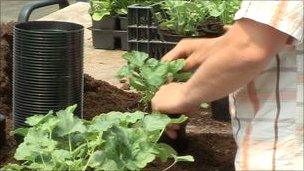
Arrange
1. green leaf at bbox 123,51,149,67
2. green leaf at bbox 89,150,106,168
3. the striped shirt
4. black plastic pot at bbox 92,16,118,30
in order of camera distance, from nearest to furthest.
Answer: the striped shirt
green leaf at bbox 89,150,106,168
green leaf at bbox 123,51,149,67
black plastic pot at bbox 92,16,118,30

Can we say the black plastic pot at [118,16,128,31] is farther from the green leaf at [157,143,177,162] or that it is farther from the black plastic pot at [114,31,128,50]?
the green leaf at [157,143,177,162]

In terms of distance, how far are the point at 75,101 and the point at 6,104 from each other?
87 cm

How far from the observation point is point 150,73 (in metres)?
2.80

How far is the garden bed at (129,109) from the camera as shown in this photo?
10.1 ft

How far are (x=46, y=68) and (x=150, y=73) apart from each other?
506 millimetres

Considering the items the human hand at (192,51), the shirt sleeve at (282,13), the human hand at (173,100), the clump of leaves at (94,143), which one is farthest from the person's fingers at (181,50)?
the shirt sleeve at (282,13)

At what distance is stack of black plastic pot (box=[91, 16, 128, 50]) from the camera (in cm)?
513

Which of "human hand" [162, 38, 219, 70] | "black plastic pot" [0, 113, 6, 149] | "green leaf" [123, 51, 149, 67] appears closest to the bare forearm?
"human hand" [162, 38, 219, 70]

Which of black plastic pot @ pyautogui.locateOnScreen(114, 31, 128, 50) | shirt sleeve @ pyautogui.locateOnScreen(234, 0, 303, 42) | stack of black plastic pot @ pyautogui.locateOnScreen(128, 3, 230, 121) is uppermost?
shirt sleeve @ pyautogui.locateOnScreen(234, 0, 303, 42)

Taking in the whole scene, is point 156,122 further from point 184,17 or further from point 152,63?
point 184,17

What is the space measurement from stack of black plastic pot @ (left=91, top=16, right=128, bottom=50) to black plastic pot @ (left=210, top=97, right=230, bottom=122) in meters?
1.59

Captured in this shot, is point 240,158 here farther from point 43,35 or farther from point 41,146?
point 43,35

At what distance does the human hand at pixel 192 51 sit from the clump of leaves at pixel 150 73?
0.26ft

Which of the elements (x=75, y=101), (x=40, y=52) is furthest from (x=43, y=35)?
(x=75, y=101)
